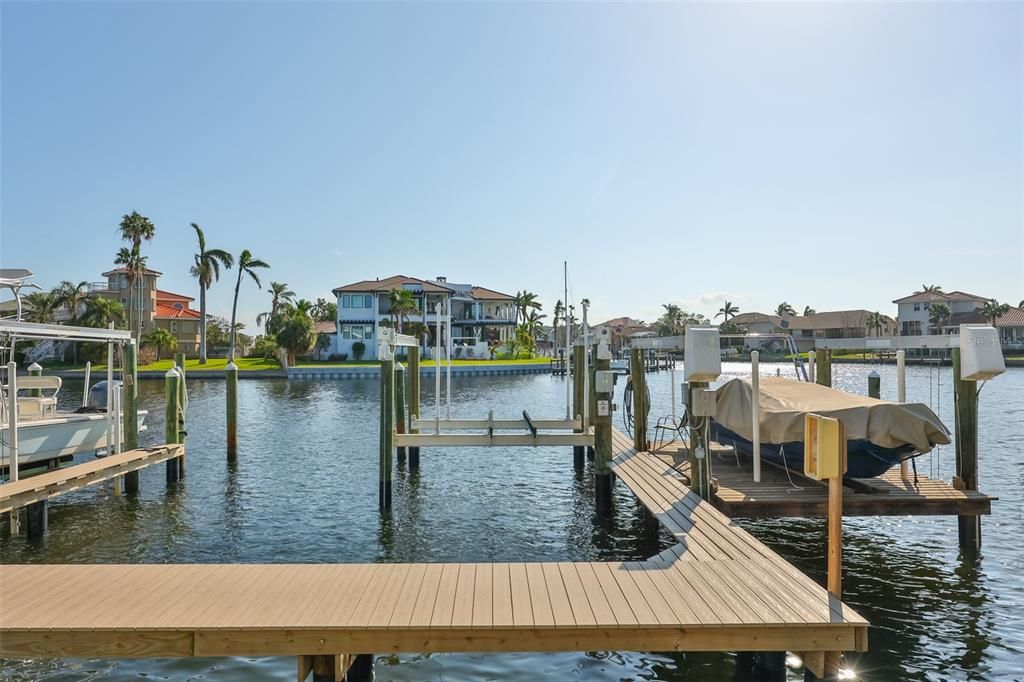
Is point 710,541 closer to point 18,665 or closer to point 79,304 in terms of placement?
point 18,665

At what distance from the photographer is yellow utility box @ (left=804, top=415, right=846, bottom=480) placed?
5.70 m

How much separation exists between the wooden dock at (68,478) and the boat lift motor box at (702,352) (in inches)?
381

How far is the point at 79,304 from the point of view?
63.5 metres

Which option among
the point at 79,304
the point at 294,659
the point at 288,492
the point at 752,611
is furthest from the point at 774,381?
the point at 79,304

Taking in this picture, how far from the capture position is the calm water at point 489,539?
267 inches

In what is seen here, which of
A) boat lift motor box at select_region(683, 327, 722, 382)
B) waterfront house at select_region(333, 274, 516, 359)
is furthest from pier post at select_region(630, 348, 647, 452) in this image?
waterfront house at select_region(333, 274, 516, 359)

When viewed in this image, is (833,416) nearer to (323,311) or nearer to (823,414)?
(823,414)

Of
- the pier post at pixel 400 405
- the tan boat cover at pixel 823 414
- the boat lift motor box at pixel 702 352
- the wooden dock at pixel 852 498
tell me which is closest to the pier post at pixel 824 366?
the tan boat cover at pixel 823 414

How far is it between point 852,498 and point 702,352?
2.82 meters

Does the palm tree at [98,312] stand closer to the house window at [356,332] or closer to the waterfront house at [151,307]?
the waterfront house at [151,307]

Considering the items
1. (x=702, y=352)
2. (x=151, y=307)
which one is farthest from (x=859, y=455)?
(x=151, y=307)

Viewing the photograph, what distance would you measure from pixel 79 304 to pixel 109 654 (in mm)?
69939

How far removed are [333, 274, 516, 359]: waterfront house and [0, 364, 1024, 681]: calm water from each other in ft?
151

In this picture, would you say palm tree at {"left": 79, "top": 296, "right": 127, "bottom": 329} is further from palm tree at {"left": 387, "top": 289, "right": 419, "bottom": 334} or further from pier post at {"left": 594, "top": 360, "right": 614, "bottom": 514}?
pier post at {"left": 594, "top": 360, "right": 614, "bottom": 514}
